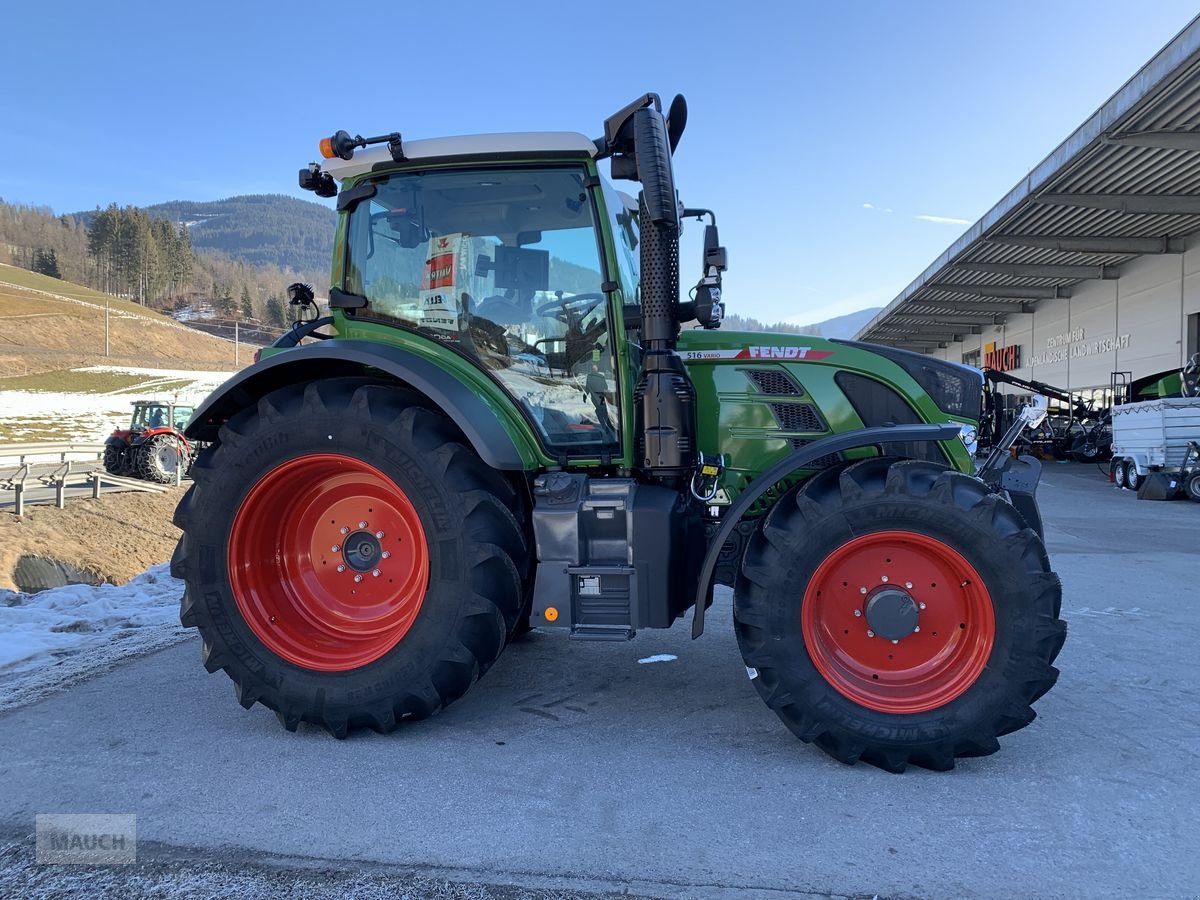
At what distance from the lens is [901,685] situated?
301 centimetres

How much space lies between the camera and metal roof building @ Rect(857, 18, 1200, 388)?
13.0 m

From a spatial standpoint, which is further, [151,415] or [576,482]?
[151,415]

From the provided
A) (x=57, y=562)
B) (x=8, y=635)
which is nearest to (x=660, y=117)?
(x=8, y=635)

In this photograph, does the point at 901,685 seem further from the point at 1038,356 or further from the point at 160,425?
the point at 1038,356

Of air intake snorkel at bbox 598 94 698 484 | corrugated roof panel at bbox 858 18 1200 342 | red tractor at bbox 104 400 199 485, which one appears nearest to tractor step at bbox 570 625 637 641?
air intake snorkel at bbox 598 94 698 484

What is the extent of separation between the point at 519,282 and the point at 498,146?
572mm

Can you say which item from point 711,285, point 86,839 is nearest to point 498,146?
point 711,285

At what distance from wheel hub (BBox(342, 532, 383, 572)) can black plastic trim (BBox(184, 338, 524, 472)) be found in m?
0.69

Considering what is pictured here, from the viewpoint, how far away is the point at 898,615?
9.69ft

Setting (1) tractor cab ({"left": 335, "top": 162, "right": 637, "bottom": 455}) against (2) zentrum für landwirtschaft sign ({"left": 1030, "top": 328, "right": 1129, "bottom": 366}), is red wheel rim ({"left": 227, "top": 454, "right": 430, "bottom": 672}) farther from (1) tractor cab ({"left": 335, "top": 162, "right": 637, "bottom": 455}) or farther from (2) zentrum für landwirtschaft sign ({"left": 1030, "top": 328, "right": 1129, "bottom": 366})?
(2) zentrum für landwirtschaft sign ({"left": 1030, "top": 328, "right": 1129, "bottom": 366})

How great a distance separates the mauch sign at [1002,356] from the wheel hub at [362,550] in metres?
32.2

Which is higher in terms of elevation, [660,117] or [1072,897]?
[660,117]

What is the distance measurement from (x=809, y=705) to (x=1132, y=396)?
20.0 m

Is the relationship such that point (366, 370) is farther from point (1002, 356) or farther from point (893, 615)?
point (1002, 356)
